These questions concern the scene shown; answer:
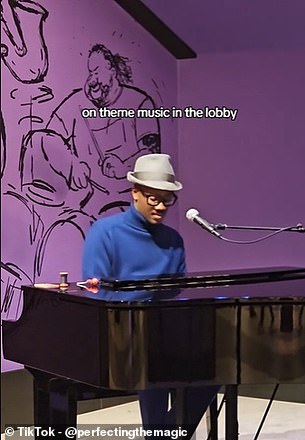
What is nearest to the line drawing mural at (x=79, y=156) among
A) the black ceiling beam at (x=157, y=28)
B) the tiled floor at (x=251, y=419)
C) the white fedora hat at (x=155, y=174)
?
the black ceiling beam at (x=157, y=28)

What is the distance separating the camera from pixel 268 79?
12.8 ft

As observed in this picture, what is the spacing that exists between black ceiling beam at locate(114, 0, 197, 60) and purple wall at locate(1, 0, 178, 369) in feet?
0.12

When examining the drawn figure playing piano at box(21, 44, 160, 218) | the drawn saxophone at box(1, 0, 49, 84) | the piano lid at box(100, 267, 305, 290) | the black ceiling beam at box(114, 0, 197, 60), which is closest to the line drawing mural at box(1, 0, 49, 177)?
the drawn saxophone at box(1, 0, 49, 84)

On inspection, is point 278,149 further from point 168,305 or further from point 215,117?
point 168,305

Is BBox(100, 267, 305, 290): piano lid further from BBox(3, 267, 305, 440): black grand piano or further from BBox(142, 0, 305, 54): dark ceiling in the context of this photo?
BBox(142, 0, 305, 54): dark ceiling

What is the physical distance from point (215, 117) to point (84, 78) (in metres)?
0.76

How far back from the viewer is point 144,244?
2539mm

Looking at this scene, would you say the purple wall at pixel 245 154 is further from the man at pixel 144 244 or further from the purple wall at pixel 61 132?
the man at pixel 144 244

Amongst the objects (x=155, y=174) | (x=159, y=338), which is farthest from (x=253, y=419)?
(x=159, y=338)

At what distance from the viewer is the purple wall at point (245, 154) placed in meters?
3.84

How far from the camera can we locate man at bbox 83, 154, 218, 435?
247 centimetres

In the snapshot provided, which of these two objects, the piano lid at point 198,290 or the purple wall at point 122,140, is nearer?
the piano lid at point 198,290

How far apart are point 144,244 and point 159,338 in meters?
0.53

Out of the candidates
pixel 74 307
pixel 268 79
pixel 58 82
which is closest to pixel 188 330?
pixel 74 307
